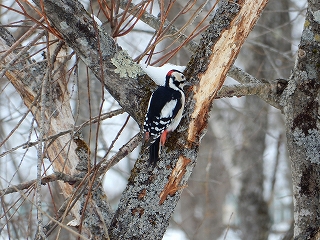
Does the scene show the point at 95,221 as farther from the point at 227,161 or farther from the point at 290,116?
the point at 227,161

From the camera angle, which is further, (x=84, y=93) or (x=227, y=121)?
(x=227, y=121)

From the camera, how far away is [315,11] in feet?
10.3

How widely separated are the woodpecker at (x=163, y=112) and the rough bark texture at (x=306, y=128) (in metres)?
0.82

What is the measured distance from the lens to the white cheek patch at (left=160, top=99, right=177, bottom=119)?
2.72 metres

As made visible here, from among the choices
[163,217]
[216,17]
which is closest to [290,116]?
[216,17]

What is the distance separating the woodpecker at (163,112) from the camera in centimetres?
258

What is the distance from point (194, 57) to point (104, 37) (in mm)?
524

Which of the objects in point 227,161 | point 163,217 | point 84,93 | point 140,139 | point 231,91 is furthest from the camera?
point 227,161

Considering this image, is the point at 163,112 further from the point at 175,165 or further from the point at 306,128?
the point at 306,128

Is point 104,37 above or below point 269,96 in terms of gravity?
below

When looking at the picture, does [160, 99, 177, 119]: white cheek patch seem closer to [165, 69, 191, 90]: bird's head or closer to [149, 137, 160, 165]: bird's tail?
[165, 69, 191, 90]: bird's head

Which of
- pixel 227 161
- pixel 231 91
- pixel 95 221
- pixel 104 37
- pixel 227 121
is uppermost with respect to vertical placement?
pixel 227 121

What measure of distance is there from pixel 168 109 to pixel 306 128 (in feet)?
3.10

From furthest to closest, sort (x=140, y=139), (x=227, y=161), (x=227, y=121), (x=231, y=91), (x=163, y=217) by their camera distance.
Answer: (x=227, y=121) → (x=227, y=161) → (x=231, y=91) → (x=140, y=139) → (x=163, y=217)
